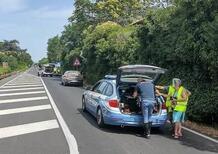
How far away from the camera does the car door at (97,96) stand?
1477cm

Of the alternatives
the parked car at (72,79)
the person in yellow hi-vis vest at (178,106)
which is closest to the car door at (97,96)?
the person in yellow hi-vis vest at (178,106)

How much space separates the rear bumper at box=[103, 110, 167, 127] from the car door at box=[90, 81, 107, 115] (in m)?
1.07

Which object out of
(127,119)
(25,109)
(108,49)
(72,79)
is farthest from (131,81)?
(72,79)

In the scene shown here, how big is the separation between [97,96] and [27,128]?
265 cm

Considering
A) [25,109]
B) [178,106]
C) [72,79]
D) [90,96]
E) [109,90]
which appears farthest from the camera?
[72,79]

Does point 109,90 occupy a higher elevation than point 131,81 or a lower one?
lower

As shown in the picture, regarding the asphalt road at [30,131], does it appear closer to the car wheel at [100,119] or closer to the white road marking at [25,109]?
the white road marking at [25,109]

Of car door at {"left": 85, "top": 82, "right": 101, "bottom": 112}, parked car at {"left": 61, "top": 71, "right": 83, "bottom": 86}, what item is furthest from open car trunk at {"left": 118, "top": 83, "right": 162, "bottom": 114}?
parked car at {"left": 61, "top": 71, "right": 83, "bottom": 86}

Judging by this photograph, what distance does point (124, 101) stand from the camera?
13.9 metres

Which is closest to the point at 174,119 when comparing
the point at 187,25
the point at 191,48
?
the point at 191,48

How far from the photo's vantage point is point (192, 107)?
16203 mm

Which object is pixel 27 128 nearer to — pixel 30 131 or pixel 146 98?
pixel 30 131

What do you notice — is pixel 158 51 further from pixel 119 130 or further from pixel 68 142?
pixel 68 142

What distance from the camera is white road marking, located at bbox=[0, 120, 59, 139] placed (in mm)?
12559
